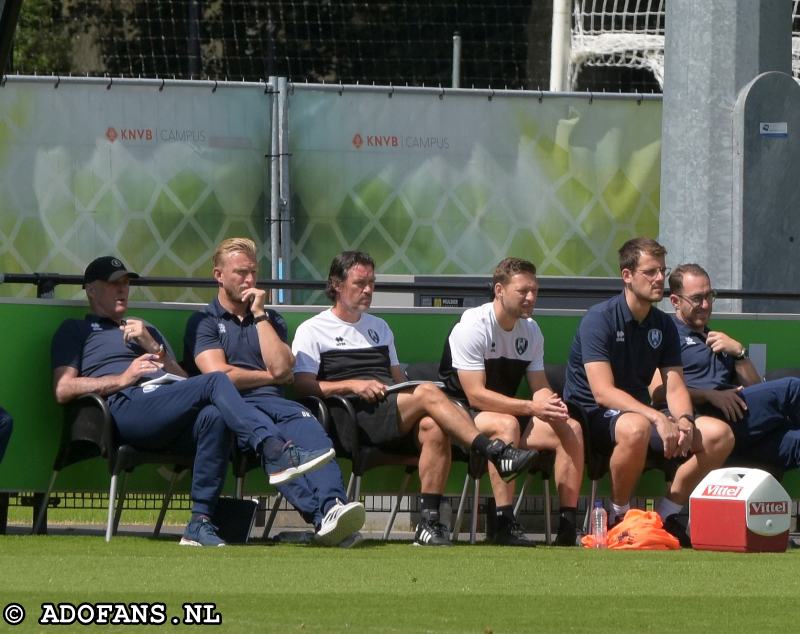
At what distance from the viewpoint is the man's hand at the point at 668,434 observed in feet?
31.6

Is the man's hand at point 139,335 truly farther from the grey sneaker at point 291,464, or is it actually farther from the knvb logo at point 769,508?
the knvb logo at point 769,508

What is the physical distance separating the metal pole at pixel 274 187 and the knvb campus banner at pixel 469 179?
0.45 feet

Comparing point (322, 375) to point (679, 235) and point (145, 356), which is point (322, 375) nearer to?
point (145, 356)

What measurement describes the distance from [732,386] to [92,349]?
345cm

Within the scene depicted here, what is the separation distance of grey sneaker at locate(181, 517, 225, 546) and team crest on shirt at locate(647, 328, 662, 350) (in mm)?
2570

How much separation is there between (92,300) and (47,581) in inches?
110

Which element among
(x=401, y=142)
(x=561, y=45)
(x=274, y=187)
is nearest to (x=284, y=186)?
(x=274, y=187)

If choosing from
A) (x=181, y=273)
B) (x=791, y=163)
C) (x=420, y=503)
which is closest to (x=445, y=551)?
(x=420, y=503)

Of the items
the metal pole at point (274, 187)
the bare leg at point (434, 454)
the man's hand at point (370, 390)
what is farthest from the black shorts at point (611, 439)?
the metal pole at point (274, 187)

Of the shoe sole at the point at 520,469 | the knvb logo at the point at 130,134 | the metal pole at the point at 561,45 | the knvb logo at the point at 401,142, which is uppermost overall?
the metal pole at the point at 561,45

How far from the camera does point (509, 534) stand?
9.46 meters

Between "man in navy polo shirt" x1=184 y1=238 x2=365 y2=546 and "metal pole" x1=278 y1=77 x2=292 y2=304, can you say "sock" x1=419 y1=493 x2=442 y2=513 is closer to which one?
"man in navy polo shirt" x1=184 y1=238 x2=365 y2=546

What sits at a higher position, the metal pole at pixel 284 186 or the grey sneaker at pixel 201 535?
the metal pole at pixel 284 186

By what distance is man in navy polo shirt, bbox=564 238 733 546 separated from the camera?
9.69 meters
